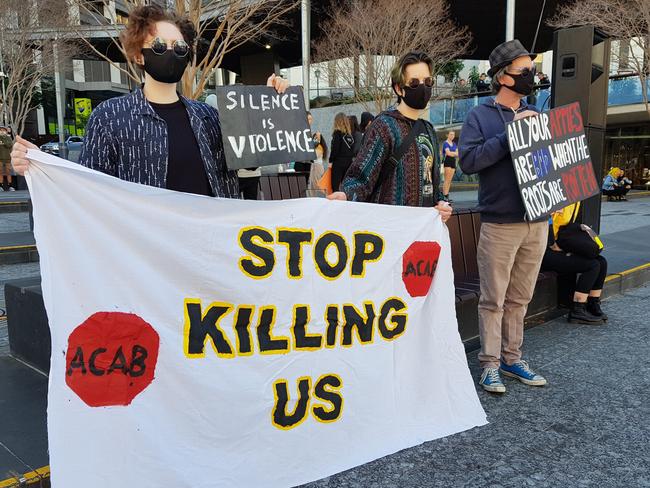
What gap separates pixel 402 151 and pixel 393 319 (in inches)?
37.2

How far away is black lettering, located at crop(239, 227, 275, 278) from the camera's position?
8.13 ft

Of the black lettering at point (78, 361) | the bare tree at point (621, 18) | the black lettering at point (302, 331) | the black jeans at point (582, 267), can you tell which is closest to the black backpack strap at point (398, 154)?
the black lettering at point (302, 331)

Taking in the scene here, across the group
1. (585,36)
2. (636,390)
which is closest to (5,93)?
(585,36)

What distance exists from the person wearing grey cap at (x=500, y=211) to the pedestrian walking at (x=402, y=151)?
0.34 m

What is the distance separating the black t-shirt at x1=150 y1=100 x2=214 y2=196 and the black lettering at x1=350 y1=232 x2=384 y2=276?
2.62 feet

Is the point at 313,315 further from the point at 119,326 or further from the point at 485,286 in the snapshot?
the point at 485,286

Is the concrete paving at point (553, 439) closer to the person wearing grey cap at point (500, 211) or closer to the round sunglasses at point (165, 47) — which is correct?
the person wearing grey cap at point (500, 211)

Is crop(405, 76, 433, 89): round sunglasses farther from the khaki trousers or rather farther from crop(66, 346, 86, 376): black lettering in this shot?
crop(66, 346, 86, 376): black lettering

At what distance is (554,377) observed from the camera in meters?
→ 3.87

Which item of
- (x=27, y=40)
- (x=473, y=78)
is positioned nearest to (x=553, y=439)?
(x=27, y=40)

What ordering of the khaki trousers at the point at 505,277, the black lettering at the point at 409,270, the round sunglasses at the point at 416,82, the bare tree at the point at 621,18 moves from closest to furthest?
the black lettering at the point at 409,270 → the round sunglasses at the point at 416,82 → the khaki trousers at the point at 505,277 → the bare tree at the point at 621,18

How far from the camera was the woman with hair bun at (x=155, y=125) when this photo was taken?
2.37 m

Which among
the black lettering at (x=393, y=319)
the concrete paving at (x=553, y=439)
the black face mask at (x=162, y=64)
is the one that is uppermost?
the black face mask at (x=162, y=64)

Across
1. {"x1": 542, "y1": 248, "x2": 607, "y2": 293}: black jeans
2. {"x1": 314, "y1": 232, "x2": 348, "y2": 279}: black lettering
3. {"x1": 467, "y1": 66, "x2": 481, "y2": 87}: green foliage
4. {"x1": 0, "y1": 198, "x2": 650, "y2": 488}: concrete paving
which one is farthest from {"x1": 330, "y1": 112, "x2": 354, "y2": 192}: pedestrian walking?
{"x1": 467, "y1": 66, "x2": 481, "y2": 87}: green foliage
